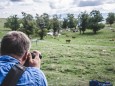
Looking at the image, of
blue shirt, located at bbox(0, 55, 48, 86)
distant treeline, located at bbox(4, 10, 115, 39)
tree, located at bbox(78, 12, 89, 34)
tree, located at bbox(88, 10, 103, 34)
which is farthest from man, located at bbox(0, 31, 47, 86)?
tree, located at bbox(78, 12, 89, 34)

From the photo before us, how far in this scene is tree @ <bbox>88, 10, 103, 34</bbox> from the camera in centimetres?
10069

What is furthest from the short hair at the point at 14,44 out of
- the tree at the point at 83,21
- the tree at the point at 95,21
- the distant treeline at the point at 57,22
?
the tree at the point at 83,21

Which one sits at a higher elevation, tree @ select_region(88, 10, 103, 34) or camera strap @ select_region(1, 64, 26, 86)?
camera strap @ select_region(1, 64, 26, 86)

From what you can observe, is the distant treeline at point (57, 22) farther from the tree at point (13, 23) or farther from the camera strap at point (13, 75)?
the camera strap at point (13, 75)

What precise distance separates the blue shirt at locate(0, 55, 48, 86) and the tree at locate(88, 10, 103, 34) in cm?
9774

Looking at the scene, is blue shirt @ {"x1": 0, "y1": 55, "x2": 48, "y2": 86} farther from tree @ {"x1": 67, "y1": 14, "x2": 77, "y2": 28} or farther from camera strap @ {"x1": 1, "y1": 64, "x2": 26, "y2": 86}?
tree @ {"x1": 67, "y1": 14, "x2": 77, "y2": 28}

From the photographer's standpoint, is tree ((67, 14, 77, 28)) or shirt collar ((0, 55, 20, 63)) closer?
shirt collar ((0, 55, 20, 63))

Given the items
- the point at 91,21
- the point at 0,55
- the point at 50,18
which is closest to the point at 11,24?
the point at 50,18

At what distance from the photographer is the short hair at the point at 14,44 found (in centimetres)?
355

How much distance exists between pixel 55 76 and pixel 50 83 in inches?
88.9

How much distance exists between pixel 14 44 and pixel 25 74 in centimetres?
39

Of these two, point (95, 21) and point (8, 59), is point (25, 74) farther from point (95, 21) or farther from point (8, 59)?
point (95, 21)

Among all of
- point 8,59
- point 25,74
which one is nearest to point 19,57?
point 8,59

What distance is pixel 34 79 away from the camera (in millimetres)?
3496
